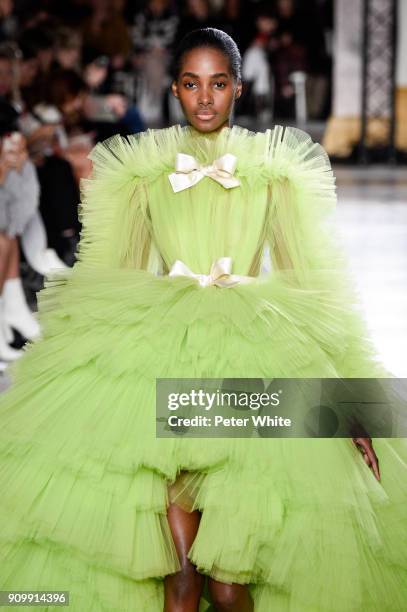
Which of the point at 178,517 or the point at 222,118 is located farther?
the point at 222,118

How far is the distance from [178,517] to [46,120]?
197 inches

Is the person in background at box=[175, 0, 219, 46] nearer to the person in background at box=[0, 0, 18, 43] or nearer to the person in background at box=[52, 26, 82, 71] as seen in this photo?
the person in background at box=[0, 0, 18, 43]

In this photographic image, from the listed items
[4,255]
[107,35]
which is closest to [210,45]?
[4,255]

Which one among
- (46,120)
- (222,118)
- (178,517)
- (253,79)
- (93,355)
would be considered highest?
(222,118)

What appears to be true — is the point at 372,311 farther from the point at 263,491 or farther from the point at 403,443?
the point at 263,491

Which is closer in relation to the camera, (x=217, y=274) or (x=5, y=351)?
(x=217, y=274)

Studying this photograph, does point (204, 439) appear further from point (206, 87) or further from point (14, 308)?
point (14, 308)

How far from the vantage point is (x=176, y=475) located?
2.21 metres

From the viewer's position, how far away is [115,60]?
1079 cm

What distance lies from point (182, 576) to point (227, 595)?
0.27 feet

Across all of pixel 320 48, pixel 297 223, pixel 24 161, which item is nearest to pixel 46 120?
pixel 24 161

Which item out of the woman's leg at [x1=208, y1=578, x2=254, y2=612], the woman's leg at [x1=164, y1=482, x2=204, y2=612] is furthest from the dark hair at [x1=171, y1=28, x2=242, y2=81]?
the woman's leg at [x1=208, y1=578, x2=254, y2=612]

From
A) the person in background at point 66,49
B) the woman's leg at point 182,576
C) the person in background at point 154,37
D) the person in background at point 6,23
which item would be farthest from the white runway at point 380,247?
the person in background at point 154,37

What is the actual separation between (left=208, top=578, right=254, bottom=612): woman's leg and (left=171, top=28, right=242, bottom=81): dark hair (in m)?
0.98
